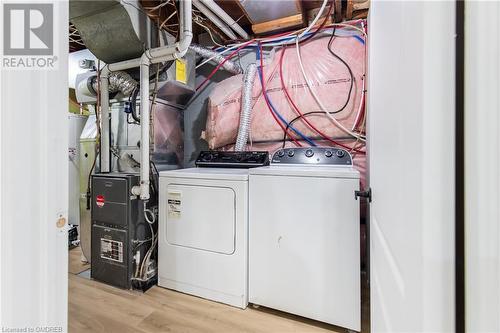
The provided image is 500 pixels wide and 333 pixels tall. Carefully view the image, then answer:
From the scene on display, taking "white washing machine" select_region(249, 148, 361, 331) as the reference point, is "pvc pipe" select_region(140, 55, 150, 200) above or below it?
above

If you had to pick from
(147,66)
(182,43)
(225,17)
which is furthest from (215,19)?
(147,66)

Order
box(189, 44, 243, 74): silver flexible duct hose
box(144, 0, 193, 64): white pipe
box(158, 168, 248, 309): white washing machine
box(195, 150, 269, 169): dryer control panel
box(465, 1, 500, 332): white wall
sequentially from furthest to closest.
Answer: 1. box(189, 44, 243, 74): silver flexible duct hose
2. box(195, 150, 269, 169): dryer control panel
3. box(144, 0, 193, 64): white pipe
4. box(158, 168, 248, 309): white washing machine
5. box(465, 1, 500, 332): white wall

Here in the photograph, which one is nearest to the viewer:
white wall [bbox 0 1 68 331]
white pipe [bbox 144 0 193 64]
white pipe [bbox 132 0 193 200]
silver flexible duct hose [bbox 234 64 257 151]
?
white wall [bbox 0 1 68 331]

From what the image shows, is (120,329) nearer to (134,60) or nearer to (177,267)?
(177,267)

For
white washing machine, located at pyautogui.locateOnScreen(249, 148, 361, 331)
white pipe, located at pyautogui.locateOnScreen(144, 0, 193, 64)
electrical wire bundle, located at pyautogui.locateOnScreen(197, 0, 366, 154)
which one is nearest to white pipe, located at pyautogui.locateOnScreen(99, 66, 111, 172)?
white pipe, located at pyautogui.locateOnScreen(144, 0, 193, 64)

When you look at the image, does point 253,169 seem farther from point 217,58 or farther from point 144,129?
point 217,58

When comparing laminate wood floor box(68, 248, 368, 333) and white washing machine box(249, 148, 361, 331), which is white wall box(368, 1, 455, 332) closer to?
white washing machine box(249, 148, 361, 331)

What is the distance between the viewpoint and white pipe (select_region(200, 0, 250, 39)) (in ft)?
6.41

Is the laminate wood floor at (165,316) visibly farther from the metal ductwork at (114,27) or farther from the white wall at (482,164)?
the metal ductwork at (114,27)

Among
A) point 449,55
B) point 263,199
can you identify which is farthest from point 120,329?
point 449,55

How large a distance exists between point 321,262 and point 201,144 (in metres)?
1.78

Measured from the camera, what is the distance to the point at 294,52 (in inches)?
85.5

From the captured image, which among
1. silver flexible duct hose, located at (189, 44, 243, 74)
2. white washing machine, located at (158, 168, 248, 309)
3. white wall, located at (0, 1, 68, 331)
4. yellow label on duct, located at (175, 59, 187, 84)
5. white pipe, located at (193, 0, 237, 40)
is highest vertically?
white pipe, located at (193, 0, 237, 40)

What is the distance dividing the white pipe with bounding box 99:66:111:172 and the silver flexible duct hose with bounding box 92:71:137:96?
5 cm
